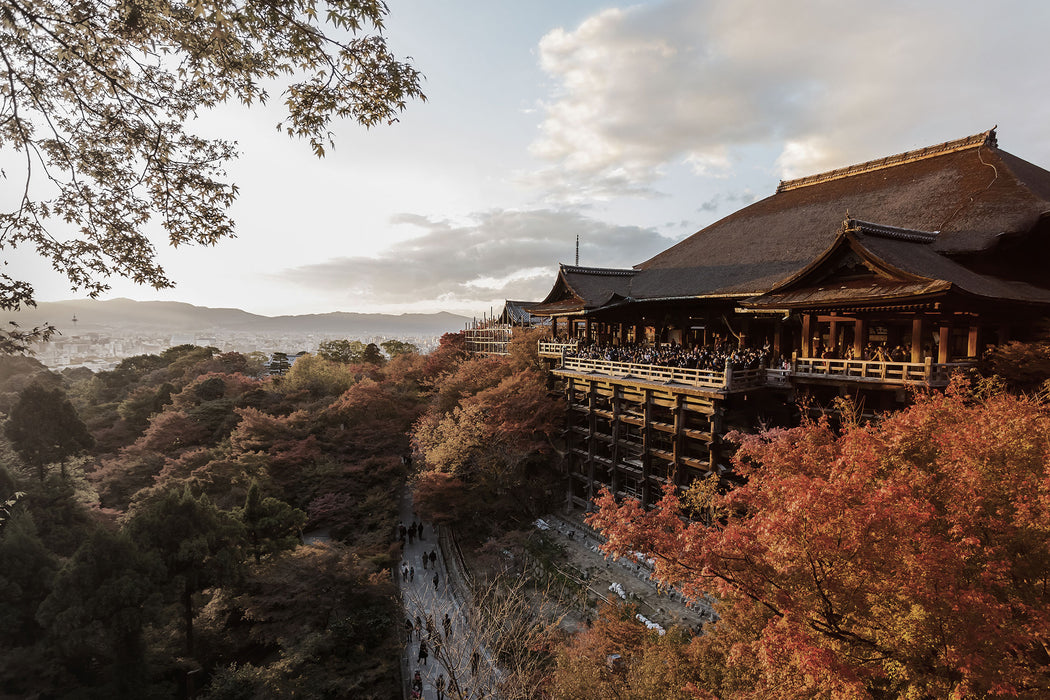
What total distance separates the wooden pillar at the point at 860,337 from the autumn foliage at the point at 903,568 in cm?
643

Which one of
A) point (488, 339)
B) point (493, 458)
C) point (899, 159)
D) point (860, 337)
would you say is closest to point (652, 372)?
point (860, 337)

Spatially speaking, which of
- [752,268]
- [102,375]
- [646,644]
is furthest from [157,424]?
[752,268]

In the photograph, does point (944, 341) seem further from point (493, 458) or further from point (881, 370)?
point (493, 458)

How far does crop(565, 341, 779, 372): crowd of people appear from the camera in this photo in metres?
17.6

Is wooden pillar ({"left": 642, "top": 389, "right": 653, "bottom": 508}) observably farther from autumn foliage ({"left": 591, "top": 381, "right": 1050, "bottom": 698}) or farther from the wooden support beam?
the wooden support beam

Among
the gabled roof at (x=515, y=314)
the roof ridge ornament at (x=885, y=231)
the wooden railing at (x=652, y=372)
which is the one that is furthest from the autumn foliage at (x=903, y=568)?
the gabled roof at (x=515, y=314)

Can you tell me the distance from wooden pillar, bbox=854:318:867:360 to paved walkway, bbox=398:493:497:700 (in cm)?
1567

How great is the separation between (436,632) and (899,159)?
28868 mm

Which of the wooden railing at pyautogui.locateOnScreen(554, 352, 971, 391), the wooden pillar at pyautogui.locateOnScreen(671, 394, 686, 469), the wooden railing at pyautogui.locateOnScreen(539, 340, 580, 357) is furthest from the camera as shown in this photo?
the wooden railing at pyautogui.locateOnScreen(539, 340, 580, 357)

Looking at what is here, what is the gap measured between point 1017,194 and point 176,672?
33760 mm

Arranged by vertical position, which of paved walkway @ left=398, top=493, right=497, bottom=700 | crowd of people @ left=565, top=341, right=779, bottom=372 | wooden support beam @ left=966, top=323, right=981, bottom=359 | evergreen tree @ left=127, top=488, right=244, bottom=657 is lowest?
paved walkway @ left=398, top=493, right=497, bottom=700

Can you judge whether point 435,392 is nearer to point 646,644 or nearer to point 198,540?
point 198,540

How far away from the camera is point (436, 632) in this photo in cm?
1123

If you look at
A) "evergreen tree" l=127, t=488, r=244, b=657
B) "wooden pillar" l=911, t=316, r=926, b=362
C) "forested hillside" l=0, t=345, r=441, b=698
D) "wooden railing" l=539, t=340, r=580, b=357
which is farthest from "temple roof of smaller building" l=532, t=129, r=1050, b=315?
"evergreen tree" l=127, t=488, r=244, b=657
